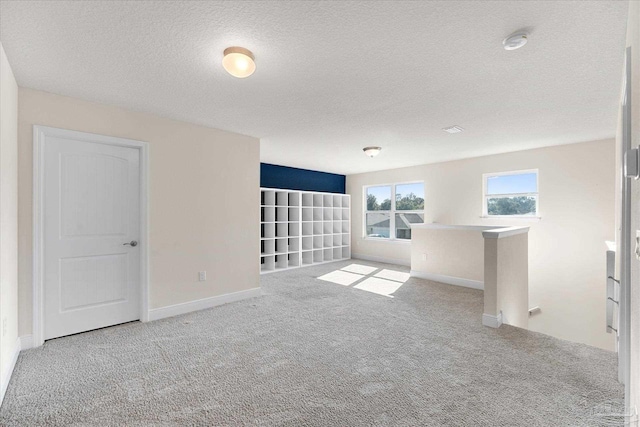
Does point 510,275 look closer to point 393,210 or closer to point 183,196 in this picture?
point 393,210

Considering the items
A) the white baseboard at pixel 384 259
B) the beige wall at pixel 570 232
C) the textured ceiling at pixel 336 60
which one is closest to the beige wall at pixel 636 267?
the textured ceiling at pixel 336 60

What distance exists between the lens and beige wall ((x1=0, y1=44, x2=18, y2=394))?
78.0 inches

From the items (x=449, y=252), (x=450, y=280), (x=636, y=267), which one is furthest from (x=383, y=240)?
(x=636, y=267)

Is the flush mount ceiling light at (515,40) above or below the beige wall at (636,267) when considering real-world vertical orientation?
above

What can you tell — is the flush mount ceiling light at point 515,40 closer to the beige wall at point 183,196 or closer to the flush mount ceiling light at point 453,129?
the flush mount ceiling light at point 453,129

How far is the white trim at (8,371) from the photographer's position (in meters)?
1.88

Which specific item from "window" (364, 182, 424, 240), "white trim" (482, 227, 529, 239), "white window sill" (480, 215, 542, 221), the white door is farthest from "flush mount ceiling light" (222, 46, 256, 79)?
"window" (364, 182, 424, 240)

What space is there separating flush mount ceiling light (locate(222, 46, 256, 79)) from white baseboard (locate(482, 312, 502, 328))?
3279 millimetres

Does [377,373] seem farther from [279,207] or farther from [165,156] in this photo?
[279,207]

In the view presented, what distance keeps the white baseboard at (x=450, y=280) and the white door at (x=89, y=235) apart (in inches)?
177

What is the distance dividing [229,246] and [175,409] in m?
2.31

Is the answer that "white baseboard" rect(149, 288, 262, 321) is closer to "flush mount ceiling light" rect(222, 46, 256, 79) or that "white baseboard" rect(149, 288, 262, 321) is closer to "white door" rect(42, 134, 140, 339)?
"white door" rect(42, 134, 140, 339)

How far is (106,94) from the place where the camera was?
2.73 metres

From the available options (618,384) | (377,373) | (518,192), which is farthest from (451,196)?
(377,373)
